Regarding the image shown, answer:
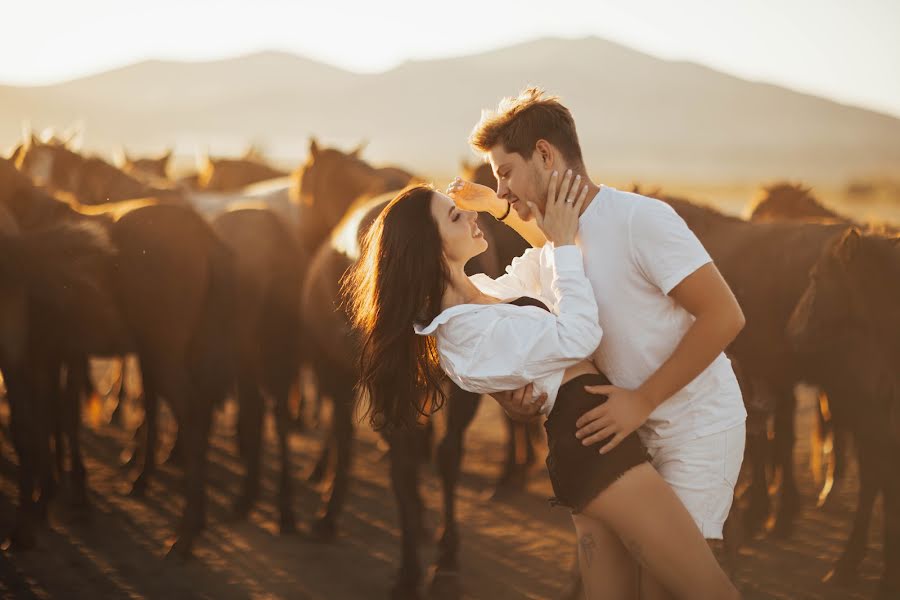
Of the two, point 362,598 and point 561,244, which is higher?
point 561,244

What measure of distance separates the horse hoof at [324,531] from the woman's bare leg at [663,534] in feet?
13.3

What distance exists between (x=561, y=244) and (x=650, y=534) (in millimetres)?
836

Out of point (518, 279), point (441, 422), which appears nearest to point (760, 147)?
point (441, 422)

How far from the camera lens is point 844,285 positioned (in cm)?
507

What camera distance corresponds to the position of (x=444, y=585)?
5.38 metres

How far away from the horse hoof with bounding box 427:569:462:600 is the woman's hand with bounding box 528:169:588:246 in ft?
10.5

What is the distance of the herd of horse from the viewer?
5.12m

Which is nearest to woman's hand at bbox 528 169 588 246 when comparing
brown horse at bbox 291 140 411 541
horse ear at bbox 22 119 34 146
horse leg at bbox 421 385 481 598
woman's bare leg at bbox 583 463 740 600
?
woman's bare leg at bbox 583 463 740 600

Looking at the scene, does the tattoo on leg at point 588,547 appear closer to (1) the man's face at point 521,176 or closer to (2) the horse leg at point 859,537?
(1) the man's face at point 521,176

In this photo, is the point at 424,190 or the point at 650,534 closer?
the point at 650,534

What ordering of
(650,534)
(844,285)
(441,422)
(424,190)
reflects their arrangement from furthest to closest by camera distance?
(441,422)
(844,285)
(424,190)
(650,534)

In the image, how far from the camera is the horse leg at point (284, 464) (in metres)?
6.46

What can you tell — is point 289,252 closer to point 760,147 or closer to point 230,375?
point 230,375

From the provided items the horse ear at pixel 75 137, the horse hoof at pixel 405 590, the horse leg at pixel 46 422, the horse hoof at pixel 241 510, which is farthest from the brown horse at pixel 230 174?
the horse hoof at pixel 405 590
